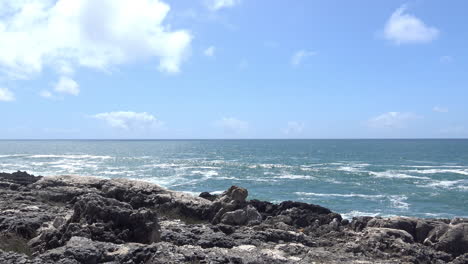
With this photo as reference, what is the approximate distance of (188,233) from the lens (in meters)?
13.3

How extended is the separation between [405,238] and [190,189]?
34126mm

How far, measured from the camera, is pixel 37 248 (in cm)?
1057

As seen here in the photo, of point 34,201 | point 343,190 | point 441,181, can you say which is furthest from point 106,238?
point 441,181

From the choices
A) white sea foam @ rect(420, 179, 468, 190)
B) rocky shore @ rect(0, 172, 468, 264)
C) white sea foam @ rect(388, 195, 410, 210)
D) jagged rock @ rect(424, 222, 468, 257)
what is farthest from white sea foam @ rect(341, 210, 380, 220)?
white sea foam @ rect(420, 179, 468, 190)

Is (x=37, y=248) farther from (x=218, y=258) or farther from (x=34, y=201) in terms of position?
(x=34, y=201)

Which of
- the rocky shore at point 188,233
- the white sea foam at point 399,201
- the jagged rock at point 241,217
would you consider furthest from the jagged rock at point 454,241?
the white sea foam at point 399,201

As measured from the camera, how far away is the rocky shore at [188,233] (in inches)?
383

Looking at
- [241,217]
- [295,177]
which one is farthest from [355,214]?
[295,177]

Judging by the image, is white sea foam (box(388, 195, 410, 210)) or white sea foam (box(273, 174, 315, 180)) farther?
white sea foam (box(273, 174, 315, 180))

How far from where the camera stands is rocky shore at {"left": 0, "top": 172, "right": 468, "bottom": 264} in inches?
383

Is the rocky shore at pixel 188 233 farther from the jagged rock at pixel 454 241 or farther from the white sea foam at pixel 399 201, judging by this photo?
the white sea foam at pixel 399 201

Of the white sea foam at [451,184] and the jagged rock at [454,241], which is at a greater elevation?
the jagged rock at [454,241]

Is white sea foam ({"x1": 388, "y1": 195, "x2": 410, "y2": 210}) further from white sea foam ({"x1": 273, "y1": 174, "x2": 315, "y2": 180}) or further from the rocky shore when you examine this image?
the rocky shore

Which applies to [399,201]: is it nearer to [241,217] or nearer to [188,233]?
[241,217]
